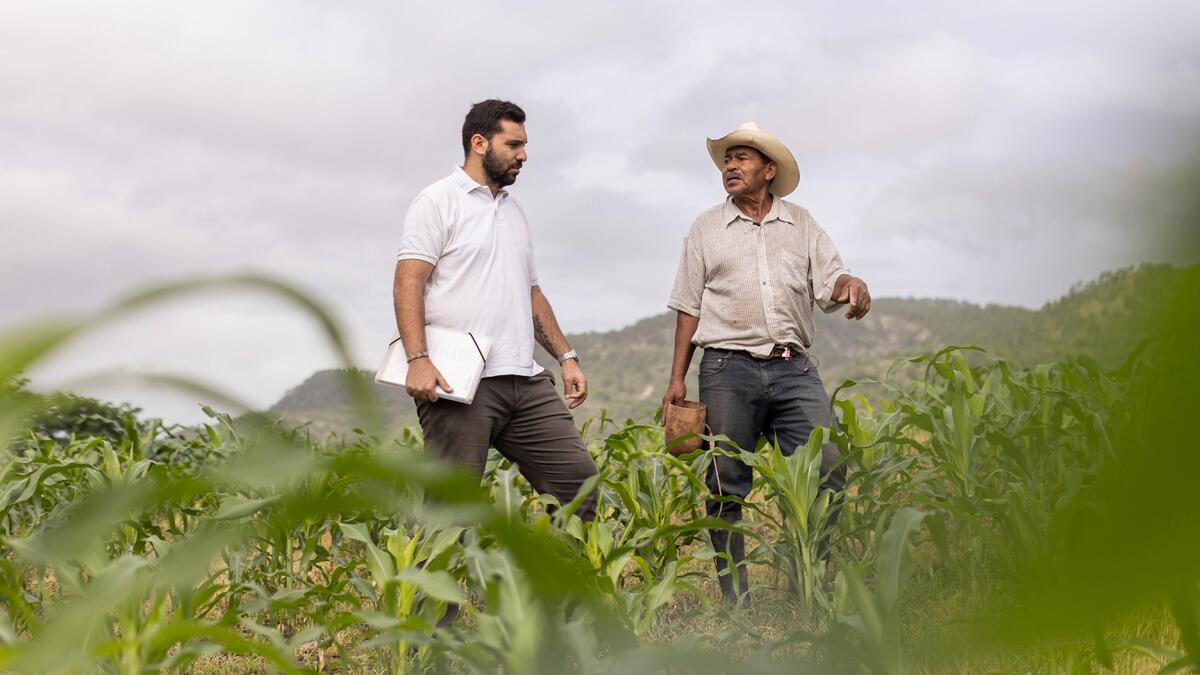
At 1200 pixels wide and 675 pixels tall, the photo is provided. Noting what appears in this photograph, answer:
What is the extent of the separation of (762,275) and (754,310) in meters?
0.16

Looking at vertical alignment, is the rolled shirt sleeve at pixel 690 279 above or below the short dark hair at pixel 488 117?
below

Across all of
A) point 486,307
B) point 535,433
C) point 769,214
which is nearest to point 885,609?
point 535,433

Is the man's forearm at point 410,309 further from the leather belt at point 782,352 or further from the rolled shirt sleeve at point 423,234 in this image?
the leather belt at point 782,352

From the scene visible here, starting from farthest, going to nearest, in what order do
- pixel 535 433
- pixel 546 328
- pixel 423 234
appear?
pixel 546 328
pixel 535 433
pixel 423 234

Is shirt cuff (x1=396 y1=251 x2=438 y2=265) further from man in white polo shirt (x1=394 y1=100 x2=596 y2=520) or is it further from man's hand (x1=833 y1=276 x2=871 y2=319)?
man's hand (x1=833 y1=276 x2=871 y2=319)

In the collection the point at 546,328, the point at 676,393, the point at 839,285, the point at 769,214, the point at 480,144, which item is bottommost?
the point at 676,393

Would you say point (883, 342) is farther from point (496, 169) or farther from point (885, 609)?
point (885, 609)

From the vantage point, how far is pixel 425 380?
133 inches

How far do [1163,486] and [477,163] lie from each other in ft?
11.8

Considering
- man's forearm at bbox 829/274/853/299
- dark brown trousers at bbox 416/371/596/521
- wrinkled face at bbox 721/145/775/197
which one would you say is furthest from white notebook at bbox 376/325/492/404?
man's forearm at bbox 829/274/853/299

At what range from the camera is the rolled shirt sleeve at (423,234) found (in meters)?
3.51

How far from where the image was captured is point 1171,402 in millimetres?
294

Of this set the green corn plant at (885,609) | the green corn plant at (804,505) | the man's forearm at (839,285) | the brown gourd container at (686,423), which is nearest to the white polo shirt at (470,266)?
the brown gourd container at (686,423)

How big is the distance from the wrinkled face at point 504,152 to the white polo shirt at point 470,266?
0.29 ft
